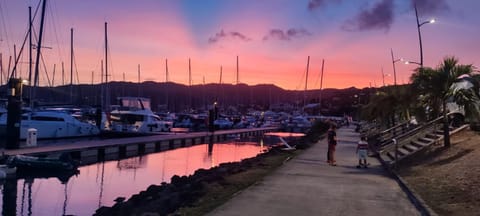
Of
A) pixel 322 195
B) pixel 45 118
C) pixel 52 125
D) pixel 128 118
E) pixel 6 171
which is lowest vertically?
pixel 6 171

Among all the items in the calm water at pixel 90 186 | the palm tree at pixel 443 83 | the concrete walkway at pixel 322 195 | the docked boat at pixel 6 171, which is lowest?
the calm water at pixel 90 186

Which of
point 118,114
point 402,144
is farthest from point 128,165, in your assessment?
point 118,114

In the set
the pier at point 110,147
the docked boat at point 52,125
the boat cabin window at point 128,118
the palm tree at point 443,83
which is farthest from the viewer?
the boat cabin window at point 128,118

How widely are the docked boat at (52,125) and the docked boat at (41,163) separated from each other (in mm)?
23890

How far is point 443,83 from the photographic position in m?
21.8

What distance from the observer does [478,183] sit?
1373 centimetres

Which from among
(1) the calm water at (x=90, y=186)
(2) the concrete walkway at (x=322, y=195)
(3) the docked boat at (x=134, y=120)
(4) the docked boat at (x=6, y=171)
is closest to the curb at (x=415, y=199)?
(2) the concrete walkway at (x=322, y=195)

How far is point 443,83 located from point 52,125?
41.0 m

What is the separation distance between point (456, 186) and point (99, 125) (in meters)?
53.5

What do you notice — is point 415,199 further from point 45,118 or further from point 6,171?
point 45,118

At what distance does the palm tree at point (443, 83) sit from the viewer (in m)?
21.6

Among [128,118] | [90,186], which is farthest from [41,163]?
[128,118]

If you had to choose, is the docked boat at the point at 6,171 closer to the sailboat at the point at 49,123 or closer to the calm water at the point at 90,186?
the calm water at the point at 90,186

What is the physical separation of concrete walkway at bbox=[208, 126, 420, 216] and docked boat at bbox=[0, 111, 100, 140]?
124 ft
